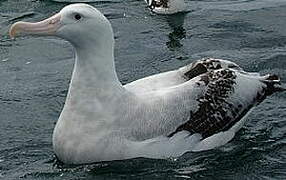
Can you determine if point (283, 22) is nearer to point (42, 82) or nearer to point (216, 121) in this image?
point (42, 82)

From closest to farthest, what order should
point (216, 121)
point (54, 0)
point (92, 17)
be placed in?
point (92, 17), point (216, 121), point (54, 0)

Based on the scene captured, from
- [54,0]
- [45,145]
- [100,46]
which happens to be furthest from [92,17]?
[54,0]

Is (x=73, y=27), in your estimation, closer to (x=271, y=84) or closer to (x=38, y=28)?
(x=38, y=28)

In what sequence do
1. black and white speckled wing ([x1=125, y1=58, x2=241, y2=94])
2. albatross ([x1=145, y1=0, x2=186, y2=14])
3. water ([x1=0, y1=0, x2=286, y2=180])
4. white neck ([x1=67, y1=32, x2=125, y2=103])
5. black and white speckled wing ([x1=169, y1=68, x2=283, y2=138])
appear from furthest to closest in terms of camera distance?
albatross ([x1=145, y1=0, x2=186, y2=14]) < black and white speckled wing ([x1=125, y1=58, x2=241, y2=94]) < black and white speckled wing ([x1=169, y1=68, x2=283, y2=138]) < water ([x1=0, y1=0, x2=286, y2=180]) < white neck ([x1=67, y1=32, x2=125, y2=103])

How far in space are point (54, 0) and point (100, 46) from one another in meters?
7.43

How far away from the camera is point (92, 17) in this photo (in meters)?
7.35

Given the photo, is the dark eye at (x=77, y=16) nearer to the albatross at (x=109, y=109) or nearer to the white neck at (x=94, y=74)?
the albatross at (x=109, y=109)

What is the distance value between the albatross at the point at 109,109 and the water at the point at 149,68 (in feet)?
0.52

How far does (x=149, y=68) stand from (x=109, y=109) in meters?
3.23

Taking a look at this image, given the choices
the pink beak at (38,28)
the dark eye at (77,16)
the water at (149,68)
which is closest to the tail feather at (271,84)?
the water at (149,68)

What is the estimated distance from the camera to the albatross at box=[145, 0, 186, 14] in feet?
45.1

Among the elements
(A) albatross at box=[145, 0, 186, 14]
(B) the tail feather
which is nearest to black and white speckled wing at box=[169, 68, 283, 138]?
(B) the tail feather

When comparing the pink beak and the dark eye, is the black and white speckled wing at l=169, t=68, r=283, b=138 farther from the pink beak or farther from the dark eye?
the pink beak

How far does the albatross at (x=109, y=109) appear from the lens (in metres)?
7.35
